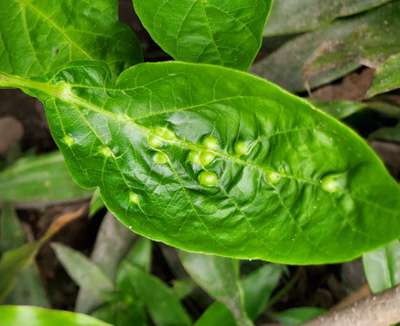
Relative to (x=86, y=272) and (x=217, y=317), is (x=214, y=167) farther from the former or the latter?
(x=86, y=272)

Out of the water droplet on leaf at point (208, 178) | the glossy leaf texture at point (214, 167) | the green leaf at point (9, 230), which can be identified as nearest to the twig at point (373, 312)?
the glossy leaf texture at point (214, 167)

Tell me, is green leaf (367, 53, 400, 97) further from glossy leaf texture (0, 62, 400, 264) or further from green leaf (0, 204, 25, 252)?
green leaf (0, 204, 25, 252)

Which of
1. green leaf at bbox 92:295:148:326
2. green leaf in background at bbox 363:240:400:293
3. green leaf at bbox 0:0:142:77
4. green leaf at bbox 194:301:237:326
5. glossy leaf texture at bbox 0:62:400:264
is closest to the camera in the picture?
glossy leaf texture at bbox 0:62:400:264

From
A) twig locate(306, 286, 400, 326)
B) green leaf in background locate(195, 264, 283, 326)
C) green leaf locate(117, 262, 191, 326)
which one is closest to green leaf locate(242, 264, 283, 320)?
green leaf in background locate(195, 264, 283, 326)

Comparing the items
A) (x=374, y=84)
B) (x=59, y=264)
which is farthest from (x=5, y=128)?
(x=374, y=84)

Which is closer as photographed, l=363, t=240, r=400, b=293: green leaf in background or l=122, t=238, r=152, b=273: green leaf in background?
l=363, t=240, r=400, b=293: green leaf in background

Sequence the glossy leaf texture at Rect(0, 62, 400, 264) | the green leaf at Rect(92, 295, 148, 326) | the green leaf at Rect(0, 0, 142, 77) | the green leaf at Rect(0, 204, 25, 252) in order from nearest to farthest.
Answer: the glossy leaf texture at Rect(0, 62, 400, 264)
the green leaf at Rect(0, 0, 142, 77)
the green leaf at Rect(92, 295, 148, 326)
the green leaf at Rect(0, 204, 25, 252)

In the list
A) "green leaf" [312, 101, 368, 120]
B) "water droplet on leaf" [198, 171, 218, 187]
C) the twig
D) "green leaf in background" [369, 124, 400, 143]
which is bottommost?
the twig
